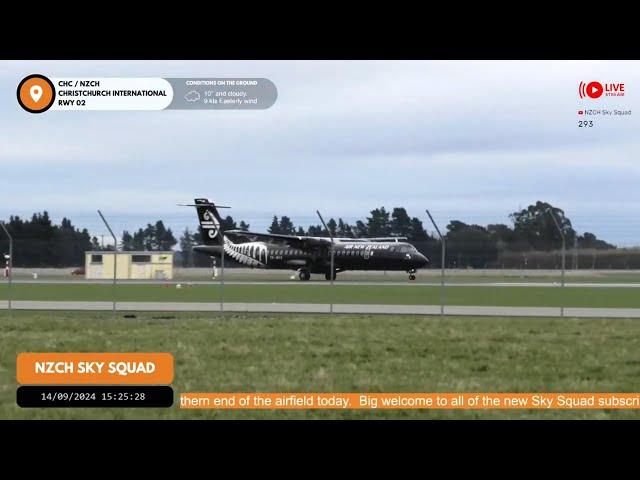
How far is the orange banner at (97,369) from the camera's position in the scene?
26.9 feet

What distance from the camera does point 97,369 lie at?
831 centimetres

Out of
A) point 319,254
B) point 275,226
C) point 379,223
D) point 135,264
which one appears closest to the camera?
point 275,226

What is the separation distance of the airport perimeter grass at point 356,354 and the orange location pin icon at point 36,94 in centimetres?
341

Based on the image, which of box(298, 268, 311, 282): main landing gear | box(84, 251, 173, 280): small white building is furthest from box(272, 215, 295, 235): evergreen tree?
box(298, 268, 311, 282): main landing gear

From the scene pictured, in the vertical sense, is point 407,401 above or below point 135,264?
below

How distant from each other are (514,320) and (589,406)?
11613 mm

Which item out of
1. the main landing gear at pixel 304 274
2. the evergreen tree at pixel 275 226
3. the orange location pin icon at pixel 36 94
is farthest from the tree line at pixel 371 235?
the main landing gear at pixel 304 274

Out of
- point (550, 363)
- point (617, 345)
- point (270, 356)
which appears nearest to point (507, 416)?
point (550, 363)

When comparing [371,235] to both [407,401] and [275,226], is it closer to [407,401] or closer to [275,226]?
[275,226]

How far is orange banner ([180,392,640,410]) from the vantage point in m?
8.20

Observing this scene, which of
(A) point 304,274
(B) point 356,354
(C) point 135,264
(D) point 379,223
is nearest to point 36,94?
(B) point 356,354

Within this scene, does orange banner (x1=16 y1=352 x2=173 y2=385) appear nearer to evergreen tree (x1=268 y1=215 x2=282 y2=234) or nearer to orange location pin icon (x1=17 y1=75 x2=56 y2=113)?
orange location pin icon (x1=17 y1=75 x2=56 y2=113)

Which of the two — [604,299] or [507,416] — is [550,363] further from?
[604,299]

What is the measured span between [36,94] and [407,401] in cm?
549
